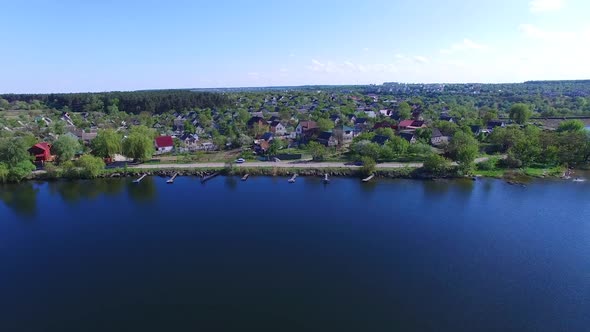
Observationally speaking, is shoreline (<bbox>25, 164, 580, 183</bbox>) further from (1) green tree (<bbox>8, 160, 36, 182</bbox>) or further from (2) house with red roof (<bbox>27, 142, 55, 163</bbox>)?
(2) house with red roof (<bbox>27, 142, 55, 163</bbox>)

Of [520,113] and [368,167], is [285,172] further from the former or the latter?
[520,113]

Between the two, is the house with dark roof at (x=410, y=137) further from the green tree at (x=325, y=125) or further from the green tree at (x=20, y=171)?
the green tree at (x=20, y=171)

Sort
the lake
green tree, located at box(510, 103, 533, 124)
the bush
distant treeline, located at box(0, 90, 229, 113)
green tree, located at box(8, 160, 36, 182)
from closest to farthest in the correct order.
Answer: the lake → green tree, located at box(8, 160, 36, 182) → the bush → green tree, located at box(510, 103, 533, 124) → distant treeline, located at box(0, 90, 229, 113)

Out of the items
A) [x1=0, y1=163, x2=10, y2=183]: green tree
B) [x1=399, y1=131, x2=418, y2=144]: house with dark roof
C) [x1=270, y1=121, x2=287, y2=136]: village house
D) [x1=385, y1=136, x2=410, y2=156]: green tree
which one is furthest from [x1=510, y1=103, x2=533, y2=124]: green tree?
[x1=0, y1=163, x2=10, y2=183]: green tree

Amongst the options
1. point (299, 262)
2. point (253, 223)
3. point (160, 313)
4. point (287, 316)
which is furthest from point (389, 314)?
point (253, 223)

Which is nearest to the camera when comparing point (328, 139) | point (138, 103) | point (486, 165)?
point (486, 165)

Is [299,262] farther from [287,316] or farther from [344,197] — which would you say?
[344,197]

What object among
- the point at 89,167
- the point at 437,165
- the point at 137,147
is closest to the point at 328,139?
the point at 437,165
